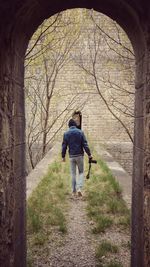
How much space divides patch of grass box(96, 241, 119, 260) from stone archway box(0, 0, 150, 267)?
81 cm

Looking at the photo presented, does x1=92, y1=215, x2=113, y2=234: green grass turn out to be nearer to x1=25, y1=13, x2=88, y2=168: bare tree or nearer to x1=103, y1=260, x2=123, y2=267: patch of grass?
x1=103, y1=260, x2=123, y2=267: patch of grass

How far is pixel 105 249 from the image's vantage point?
18.8 feet

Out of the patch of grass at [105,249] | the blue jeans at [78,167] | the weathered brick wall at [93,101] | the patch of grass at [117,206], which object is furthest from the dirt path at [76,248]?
the weathered brick wall at [93,101]

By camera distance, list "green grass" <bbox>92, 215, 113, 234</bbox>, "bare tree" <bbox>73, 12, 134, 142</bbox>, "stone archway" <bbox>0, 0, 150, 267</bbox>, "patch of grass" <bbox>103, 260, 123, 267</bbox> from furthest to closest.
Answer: "bare tree" <bbox>73, 12, 134, 142</bbox>
"green grass" <bbox>92, 215, 113, 234</bbox>
"patch of grass" <bbox>103, 260, 123, 267</bbox>
"stone archway" <bbox>0, 0, 150, 267</bbox>

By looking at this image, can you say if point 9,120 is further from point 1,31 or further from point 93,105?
point 93,105

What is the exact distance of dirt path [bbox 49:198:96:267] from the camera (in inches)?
213

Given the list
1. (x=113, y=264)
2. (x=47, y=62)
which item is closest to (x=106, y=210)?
(x=113, y=264)

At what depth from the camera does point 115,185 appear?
917 centimetres

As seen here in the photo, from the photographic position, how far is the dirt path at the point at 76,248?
17.8ft

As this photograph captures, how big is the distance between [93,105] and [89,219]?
12.9 m

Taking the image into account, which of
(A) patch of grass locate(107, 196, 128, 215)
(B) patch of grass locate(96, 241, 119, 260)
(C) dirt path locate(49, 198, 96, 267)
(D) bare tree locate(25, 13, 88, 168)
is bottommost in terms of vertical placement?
(C) dirt path locate(49, 198, 96, 267)

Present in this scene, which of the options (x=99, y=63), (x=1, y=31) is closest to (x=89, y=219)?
(x=1, y=31)

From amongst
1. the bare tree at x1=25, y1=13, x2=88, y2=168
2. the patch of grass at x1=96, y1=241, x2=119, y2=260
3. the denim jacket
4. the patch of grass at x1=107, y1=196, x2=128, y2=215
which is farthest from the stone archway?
the denim jacket

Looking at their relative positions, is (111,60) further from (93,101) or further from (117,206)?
(93,101)
